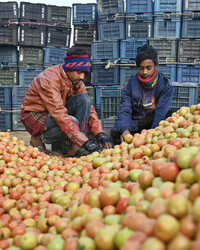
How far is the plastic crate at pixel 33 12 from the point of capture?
950cm

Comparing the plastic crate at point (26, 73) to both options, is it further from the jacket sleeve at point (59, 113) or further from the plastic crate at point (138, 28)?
the jacket sleeve at point (59, 113)

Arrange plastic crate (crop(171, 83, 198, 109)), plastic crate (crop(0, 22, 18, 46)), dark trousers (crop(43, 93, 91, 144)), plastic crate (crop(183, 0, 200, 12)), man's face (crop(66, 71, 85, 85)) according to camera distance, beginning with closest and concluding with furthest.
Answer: man's face (crop(66, 71, 85, 85)) < dark trousers (crop(43, 93, 91, 144)) < plastic crate (crop(171, 83, 198, 109)) < plastic crate (crop(183, 0, 200, 12)) < plastic crate (crop(0, 22, 18, 46))

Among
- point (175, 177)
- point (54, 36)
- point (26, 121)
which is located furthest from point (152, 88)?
point (54, 36)

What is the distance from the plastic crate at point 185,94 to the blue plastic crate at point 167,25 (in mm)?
2597

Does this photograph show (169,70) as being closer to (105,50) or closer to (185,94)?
(185,94)

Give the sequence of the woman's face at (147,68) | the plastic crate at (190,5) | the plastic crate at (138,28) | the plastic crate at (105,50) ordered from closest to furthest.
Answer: the woman's face at (147,68) → the plastic crate at (190,5) → the plastic crate at (105,50) → the plastic crate at (138,28)

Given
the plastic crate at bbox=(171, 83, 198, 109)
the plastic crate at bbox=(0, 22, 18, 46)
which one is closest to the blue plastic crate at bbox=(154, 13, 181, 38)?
the plastic crate at bbox=(171, 83, 198, 109)

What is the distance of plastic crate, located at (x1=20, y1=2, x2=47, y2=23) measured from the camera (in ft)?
31.2

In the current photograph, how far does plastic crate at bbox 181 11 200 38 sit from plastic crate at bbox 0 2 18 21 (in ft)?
18.7

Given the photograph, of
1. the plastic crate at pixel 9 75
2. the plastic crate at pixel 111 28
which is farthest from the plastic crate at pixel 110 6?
the plastic crate at pixel 9 75

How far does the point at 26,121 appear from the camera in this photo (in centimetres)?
501

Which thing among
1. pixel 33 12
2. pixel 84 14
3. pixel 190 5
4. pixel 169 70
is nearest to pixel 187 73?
pixel 169 70

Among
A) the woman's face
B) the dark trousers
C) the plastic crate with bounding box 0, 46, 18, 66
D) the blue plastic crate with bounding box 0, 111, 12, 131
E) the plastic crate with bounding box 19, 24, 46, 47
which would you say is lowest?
the blue plastic crate with bounding box 0, 111, 12, 131

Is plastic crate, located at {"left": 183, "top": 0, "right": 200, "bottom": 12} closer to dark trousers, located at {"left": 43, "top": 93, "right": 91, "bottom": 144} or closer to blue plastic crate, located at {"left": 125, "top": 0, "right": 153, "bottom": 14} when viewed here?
blue plastic crate, located at {"left": 125, "top": 0, "right": 153, "bottom": 14}
